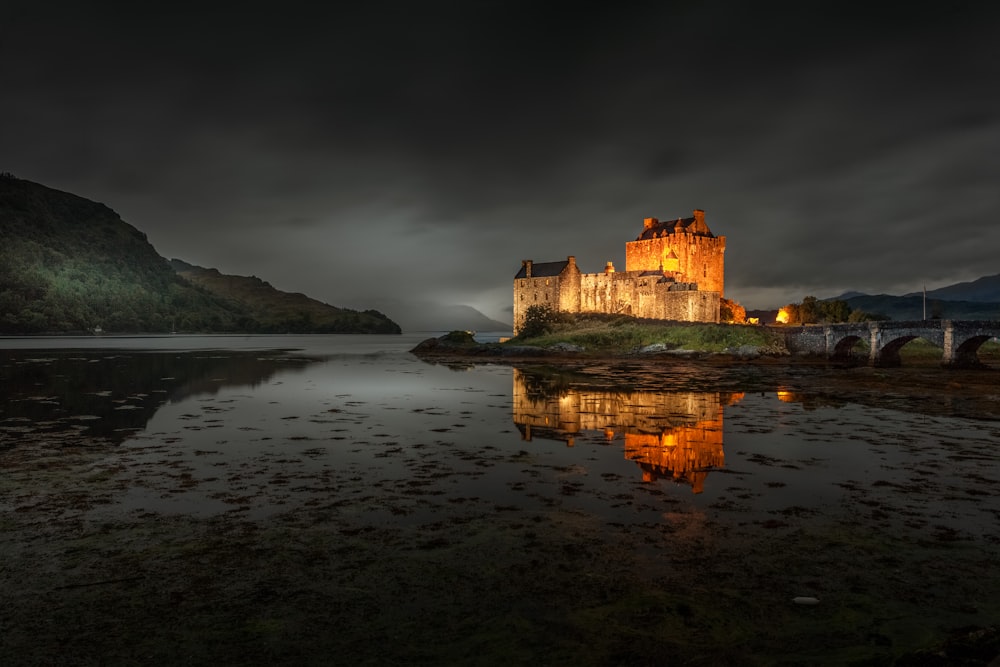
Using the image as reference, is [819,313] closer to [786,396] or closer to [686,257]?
[686,257]

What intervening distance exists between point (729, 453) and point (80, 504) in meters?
14.6

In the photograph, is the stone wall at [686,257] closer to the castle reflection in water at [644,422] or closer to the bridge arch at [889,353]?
the bridge arch at [889,353]

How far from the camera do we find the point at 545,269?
318 feet

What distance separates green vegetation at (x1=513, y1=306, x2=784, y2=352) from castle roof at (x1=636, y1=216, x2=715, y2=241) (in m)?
16.5

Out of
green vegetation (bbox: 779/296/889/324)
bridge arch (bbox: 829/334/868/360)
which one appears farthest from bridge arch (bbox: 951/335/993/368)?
green vegetation (bbox: 779/296/889/324)

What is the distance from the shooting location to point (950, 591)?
7.01 metres

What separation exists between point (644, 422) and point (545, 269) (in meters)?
78.0

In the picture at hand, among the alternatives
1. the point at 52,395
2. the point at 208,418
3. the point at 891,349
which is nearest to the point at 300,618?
the point at 208,418

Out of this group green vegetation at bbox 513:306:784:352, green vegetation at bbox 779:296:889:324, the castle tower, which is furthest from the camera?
the castle tower

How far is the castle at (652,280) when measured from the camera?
269 ft

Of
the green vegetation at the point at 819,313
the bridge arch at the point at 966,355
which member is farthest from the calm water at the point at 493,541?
the green vegetation at the point at 819,313

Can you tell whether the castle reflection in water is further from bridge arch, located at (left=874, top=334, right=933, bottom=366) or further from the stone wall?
the stone wall

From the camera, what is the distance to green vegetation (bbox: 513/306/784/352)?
213 ft

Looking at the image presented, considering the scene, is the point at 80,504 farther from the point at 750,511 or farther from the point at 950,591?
the point at 950,591
